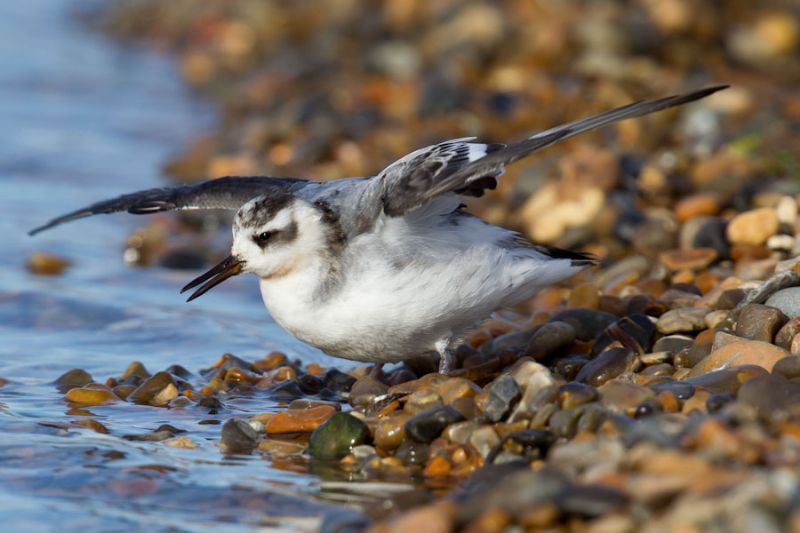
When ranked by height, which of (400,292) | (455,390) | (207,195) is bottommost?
(455,390)

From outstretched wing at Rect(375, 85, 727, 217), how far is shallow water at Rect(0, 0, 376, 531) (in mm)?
1611

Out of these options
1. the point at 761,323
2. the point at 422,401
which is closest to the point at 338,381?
the point at 422,401

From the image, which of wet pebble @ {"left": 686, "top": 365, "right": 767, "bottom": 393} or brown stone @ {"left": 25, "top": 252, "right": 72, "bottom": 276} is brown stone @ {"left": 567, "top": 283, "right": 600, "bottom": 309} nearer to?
wet pebble @ {"left": 686, "top": 365, "right": 767, "bottom": 393}

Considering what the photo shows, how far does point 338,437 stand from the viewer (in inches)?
249

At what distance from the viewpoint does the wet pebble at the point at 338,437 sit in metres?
6.30

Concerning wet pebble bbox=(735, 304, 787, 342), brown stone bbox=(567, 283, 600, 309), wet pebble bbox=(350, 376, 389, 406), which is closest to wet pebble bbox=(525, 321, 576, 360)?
brown stone bbox=(567, 283, 600, 309)

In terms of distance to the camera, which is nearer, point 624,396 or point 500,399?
point 624,396

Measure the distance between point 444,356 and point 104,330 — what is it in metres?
3.37

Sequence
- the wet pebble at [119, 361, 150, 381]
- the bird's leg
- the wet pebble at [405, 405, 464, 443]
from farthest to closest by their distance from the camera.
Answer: the wet pebble at [119, 361, 150, 381]
the bird's leg
the wet pebble at [405, 405, 464, 443]

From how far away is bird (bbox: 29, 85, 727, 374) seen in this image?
22.2ft

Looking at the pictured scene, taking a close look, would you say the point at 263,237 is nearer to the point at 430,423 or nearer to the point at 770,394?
the point at 430,423

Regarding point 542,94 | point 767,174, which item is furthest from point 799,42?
point 767,174

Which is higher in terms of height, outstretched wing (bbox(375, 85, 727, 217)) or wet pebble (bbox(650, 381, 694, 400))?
outstretched wing (bbox(375, 85, 727, 217))

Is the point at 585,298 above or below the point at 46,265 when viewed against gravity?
below
